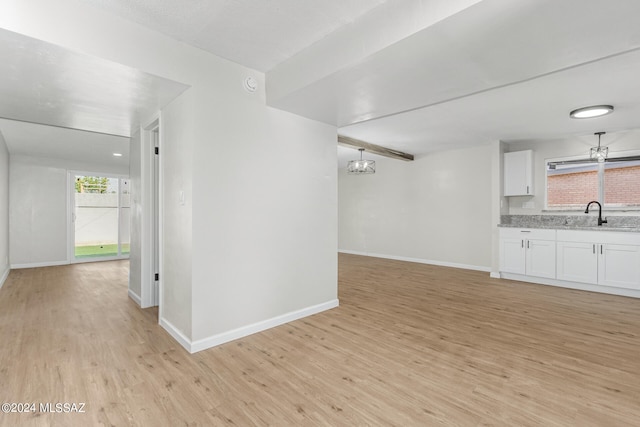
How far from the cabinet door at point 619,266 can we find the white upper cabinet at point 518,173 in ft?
4.81

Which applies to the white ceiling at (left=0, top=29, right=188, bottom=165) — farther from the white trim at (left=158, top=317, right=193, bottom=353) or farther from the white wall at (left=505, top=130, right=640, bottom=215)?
the white wall at (left=505, top=130, right=640, bottom=215)

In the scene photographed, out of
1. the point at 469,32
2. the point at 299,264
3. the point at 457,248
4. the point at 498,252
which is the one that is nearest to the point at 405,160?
the point at 457,248

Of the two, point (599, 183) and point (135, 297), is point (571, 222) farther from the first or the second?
point (135, 297)

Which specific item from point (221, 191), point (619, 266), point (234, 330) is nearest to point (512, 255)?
point (619, 266)

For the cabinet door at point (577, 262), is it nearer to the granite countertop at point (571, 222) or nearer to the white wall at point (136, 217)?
the granite countertop at point (571, 222)

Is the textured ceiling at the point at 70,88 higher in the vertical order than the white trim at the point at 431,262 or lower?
higher

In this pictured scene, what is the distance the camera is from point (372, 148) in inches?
231

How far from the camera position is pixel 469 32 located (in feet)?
5.70

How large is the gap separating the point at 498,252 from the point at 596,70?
3.51 metres

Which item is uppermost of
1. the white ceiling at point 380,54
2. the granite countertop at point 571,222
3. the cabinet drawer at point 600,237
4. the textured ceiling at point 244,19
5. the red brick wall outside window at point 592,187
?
the textured ceiling at point 244,19

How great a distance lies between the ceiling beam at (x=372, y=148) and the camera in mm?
5273

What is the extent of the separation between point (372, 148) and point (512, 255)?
10.4 ft

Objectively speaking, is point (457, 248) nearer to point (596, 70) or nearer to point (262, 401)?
point (596, 70)

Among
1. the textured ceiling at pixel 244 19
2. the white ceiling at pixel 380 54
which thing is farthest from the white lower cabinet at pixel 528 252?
the textured ceiling at pixel 244 19
